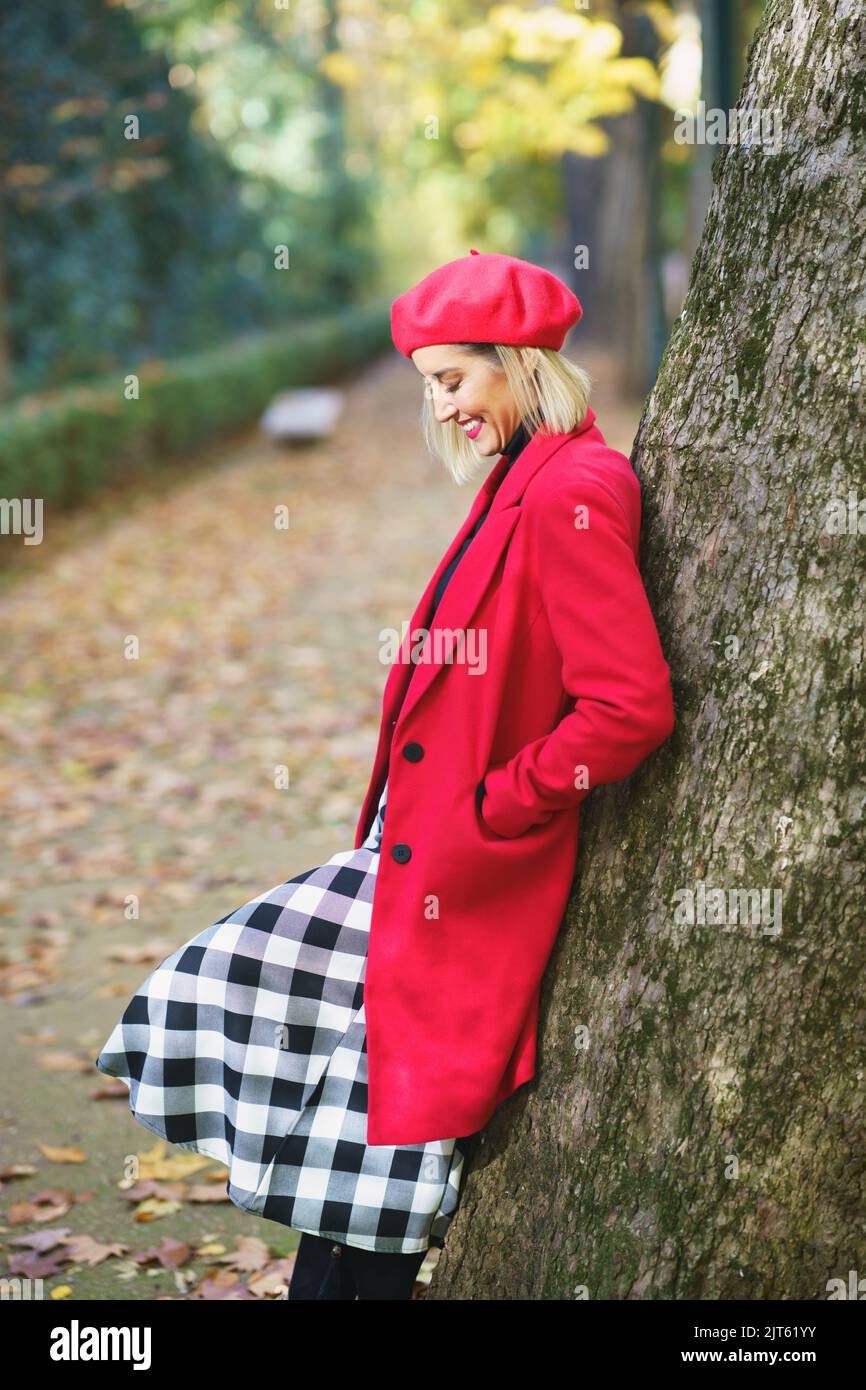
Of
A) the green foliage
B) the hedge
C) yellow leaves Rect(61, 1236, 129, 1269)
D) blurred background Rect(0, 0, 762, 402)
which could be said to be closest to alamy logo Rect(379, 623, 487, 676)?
yellow leaves Rect(61, 1236, 129, 1269)

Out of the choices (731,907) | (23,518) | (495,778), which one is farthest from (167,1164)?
(23,518)

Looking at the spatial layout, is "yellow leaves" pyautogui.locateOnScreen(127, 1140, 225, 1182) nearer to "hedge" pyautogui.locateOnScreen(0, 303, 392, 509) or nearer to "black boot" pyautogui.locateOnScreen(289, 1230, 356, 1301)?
"black boot" pyautogui.locateOnScreen(289, 1230, 356, 1301)

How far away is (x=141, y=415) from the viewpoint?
15.3m

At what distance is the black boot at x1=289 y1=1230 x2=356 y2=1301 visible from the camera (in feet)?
8.32

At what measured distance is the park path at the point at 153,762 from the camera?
3.67 metres

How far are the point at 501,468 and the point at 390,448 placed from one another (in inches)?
653

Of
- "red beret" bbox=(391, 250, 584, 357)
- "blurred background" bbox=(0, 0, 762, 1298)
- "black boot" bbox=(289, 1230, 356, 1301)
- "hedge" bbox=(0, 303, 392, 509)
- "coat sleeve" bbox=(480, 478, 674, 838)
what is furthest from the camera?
"hedge" bbox=(0, 303, 392, 509)

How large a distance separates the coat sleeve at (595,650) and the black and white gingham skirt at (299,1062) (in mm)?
554

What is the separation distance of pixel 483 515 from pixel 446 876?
669 mm

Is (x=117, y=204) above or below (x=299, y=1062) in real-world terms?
above

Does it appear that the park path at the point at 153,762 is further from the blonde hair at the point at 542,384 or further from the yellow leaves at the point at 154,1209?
the blonde hair at the point at 542,384

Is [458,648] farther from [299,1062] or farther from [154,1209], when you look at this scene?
[154,1209]

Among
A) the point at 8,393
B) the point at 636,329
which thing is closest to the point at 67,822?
the point at 8,393
